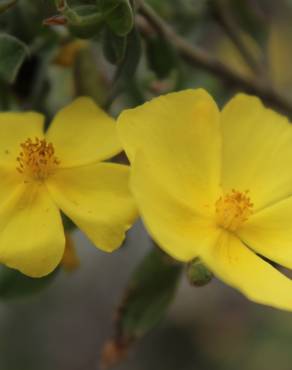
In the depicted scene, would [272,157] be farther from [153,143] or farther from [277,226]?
[153,143]

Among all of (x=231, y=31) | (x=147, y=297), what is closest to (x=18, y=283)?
(x=147, y=297)

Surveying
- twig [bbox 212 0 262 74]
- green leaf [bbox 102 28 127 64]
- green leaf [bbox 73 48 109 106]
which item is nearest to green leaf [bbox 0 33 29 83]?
green leaf [bbox 102 28 127 64]

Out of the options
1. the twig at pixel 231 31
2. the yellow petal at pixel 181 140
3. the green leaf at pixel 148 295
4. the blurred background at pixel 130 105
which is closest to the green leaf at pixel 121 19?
the blurred background at pixel 130 105

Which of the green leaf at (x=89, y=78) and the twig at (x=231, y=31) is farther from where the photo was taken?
the twig at (x=231, y=31)

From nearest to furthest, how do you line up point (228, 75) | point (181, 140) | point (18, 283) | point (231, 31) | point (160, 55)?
point (181, 140) → point (18, 283) → point (160, 55) → point (228, 75) → point (231, 31)

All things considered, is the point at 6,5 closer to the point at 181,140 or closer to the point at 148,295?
the point at 181,140

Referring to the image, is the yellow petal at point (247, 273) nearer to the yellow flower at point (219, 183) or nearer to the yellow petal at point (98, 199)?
the yellow flower at point (219, 183)

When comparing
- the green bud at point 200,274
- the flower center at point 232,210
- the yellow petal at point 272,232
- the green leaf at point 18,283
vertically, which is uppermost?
the green bud at point 200,274
